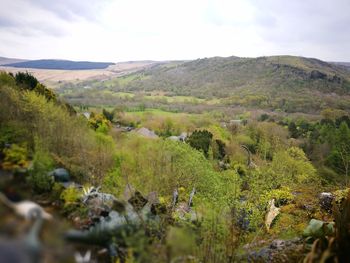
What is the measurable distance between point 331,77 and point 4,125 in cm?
15626

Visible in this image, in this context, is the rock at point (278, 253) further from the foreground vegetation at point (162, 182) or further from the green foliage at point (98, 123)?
the green foliage at point (98, 123)

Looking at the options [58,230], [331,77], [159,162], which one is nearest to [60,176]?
[58,230]

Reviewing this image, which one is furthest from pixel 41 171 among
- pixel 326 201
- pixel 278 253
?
pixel 326 201

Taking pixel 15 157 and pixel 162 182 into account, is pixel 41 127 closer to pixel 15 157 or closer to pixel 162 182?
pixel 15 157

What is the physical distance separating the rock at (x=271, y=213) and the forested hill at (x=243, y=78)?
370ft

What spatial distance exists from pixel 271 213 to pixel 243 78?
140m

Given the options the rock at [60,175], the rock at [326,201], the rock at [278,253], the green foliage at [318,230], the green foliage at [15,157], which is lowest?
the rock at [326,201]

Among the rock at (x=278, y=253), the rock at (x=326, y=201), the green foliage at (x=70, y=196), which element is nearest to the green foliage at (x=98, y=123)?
the rock at (x=326, y=201)

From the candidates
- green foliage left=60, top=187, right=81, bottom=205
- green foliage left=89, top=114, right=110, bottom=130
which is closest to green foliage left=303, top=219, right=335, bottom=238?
green foliage left=60, top=187, right=81, bottom=205

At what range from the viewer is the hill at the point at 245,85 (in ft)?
356

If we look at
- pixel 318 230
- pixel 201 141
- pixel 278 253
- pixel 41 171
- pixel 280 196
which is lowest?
pixel 201 141

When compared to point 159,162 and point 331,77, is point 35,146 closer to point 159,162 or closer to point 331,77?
point 159,162

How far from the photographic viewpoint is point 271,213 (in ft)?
55.0

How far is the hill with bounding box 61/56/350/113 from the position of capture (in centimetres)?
10856
